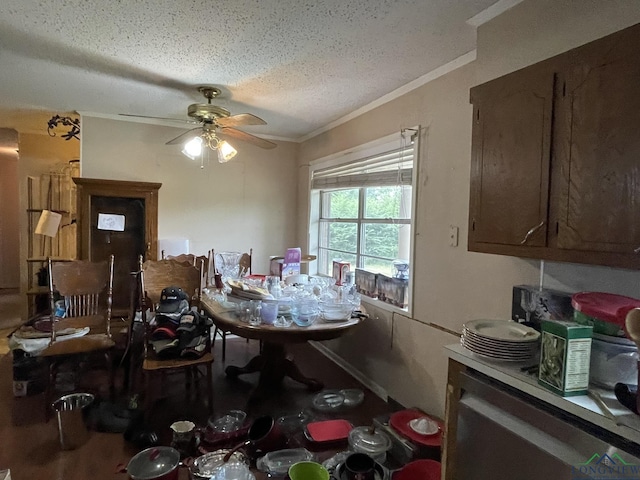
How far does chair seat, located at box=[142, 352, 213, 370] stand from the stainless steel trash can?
1.50 feet

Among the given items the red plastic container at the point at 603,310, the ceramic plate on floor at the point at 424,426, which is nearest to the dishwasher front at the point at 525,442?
the red plastic container at the point at 603,310

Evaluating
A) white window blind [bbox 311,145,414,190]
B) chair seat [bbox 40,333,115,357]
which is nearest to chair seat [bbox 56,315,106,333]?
chair seat [bbox 40,333,115,357]

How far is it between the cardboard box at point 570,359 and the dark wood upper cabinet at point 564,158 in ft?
0.86

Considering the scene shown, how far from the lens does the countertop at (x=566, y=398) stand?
101cm

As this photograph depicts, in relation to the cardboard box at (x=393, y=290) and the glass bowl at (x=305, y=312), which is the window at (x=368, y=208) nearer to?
the cardboard box at (x=393, y=290)

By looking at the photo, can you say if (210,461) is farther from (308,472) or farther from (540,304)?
(540,304)

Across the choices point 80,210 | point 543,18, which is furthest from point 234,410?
point 543,18

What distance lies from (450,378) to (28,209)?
5303 mm

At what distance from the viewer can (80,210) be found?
3578 mm

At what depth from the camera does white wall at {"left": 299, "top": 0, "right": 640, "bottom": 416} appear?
154 cm

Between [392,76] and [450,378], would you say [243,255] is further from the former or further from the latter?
[450,378]

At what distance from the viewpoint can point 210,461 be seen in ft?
6.51

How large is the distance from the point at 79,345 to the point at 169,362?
0.71 metres
